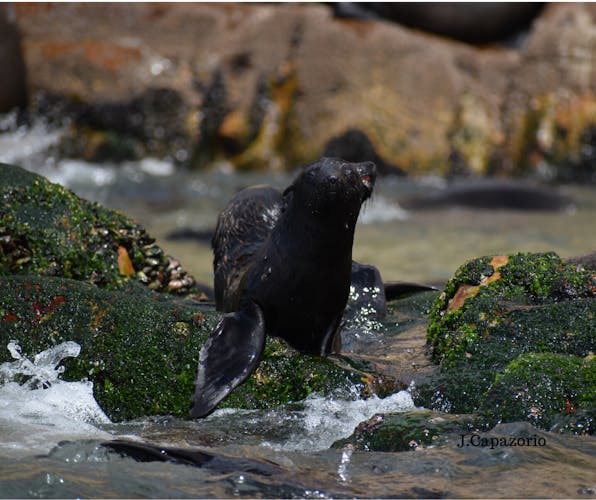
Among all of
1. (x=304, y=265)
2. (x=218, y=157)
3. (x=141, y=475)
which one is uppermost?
(x=218, y=157)

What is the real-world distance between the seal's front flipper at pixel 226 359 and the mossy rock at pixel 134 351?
0.30 feet

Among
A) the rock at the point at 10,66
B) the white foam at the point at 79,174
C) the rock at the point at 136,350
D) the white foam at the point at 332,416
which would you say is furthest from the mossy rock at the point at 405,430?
the rock at the point at 10,66

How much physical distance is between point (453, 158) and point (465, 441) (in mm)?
13595

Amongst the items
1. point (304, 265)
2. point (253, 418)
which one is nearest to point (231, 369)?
point (253, 418)

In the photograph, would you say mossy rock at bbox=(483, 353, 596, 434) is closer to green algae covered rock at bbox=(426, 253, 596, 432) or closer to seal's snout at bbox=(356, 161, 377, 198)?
green algae covered rock at bbox=(426, 253, 596, 432)

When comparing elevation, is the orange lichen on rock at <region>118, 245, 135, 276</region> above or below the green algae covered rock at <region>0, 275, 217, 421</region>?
above

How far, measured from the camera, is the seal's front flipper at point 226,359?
494 centimetres

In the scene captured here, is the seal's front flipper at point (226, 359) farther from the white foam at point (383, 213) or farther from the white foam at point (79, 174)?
the white foam at point (79, 174)

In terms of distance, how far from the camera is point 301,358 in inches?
210

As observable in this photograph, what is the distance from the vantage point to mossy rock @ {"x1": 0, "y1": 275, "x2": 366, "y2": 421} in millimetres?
5016

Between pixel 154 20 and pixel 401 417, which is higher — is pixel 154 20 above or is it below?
above

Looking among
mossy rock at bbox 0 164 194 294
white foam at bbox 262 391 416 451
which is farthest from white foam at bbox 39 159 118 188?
white foam at bbox 262 391 416 451

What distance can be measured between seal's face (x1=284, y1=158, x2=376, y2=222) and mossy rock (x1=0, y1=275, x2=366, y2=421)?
796 millimetres

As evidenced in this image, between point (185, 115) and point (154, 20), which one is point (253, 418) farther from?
point (154, 20)
